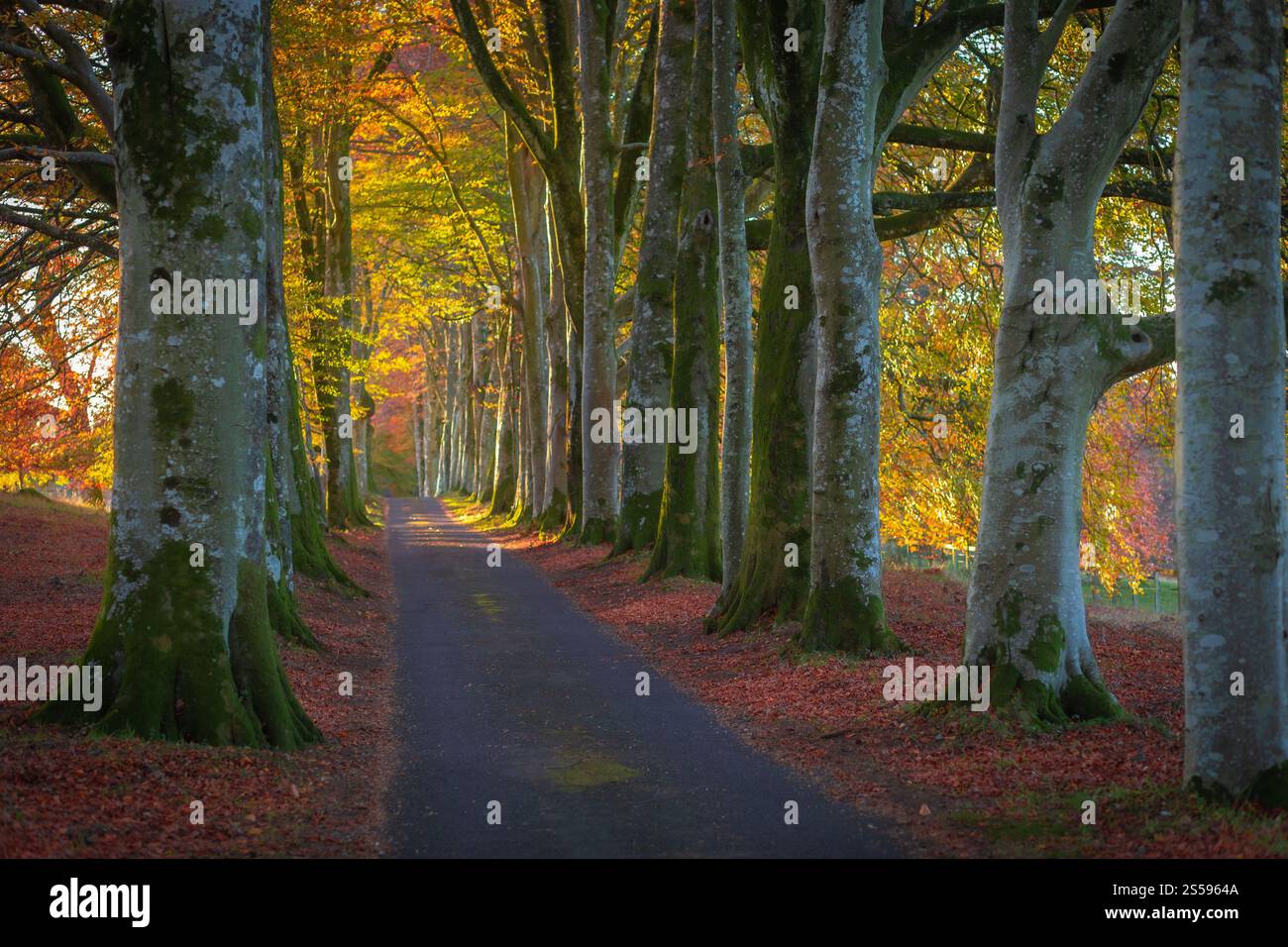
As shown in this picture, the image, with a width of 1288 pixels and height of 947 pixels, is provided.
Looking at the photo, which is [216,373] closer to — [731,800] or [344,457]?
[731,800]

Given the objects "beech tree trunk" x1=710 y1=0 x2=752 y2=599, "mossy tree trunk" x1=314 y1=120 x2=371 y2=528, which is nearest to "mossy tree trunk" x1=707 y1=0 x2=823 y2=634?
"beech tree trunk" x1=710 y1=0 x2=752 y2=599

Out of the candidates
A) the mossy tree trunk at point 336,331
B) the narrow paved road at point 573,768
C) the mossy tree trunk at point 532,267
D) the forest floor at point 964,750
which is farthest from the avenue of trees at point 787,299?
the mossy tree trunk at point 532,267

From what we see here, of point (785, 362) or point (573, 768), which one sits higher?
point (785, 362)

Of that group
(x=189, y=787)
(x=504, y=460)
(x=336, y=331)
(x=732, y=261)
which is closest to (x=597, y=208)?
(x=336, y=331)

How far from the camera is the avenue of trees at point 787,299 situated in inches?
240

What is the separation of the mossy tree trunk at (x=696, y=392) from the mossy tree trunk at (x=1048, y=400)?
31.1 ft

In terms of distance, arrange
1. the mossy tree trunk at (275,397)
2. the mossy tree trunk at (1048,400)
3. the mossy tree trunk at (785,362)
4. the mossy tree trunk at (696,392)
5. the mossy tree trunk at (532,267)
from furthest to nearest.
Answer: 1. the mossy tree trunk at (532,267)
2. the mossy tree trunk at (696,392)
3. the mossy tree trunk at (785,362)
4. the mossy tree trunk at (275,397)
5. the mossy tree trunk at (1048,400)

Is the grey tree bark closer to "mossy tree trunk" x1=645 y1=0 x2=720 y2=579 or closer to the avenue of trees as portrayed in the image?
the avenue of trees

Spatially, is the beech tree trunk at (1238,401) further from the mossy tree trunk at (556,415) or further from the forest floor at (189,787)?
the mossy tree trunk at (556,415)

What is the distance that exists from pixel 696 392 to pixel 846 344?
23.1 feet

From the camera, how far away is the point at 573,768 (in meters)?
8.16

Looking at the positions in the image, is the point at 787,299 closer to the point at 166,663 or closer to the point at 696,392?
the point at 696,392

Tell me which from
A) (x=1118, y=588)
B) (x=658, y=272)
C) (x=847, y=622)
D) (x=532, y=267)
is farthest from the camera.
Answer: (x=1118, y=588)

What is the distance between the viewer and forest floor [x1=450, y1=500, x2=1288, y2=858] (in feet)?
19.9
